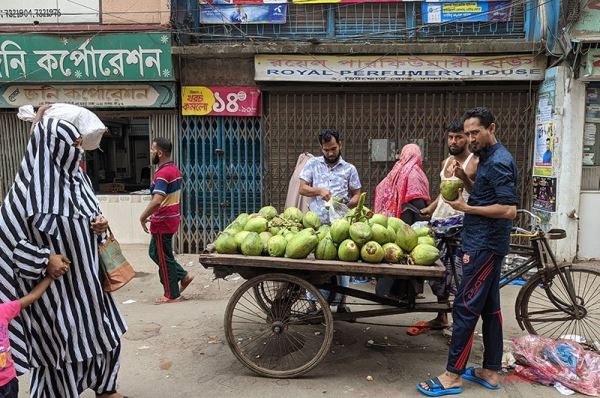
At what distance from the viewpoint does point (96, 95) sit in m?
6.96

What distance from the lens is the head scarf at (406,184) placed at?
4625 mm

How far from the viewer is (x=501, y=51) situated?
6516 mm

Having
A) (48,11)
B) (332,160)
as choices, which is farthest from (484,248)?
(48,11)

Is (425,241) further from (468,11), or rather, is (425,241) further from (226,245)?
(468,11)

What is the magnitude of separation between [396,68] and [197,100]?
9.45ft

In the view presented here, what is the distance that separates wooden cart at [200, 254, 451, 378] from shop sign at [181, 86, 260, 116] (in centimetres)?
357

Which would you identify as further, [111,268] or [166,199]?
[166,199]

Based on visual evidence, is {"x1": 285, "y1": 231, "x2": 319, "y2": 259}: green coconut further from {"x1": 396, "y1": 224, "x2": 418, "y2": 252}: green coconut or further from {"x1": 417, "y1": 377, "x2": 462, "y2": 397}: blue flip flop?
{"x1": 417, "y1": 377, "x2": 462, "y2": 397}: blue flip flop

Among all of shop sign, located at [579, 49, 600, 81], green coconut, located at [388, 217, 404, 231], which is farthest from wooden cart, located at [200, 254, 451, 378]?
shop sign, located at [579, 49, 600, 81]

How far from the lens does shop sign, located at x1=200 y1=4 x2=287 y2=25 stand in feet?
23.0

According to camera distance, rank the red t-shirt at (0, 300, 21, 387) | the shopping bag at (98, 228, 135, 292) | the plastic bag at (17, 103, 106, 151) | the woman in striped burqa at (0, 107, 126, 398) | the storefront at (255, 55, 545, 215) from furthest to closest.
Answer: the storefront at (255, 55, 545, 215) < the shopping bag at (98, 228, 135, 292) < the plastic bag at (17, 103, 106, 151) < the woman in striped burqa at (0, 107, 126, 398) < the red t-shirt at (0, 300, 21, 387)

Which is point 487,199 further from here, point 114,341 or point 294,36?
point 294,36

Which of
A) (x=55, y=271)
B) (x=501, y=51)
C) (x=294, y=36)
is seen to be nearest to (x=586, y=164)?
(x=501, y=51)

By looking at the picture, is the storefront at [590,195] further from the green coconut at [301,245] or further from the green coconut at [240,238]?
the green coconut at [240,238]
